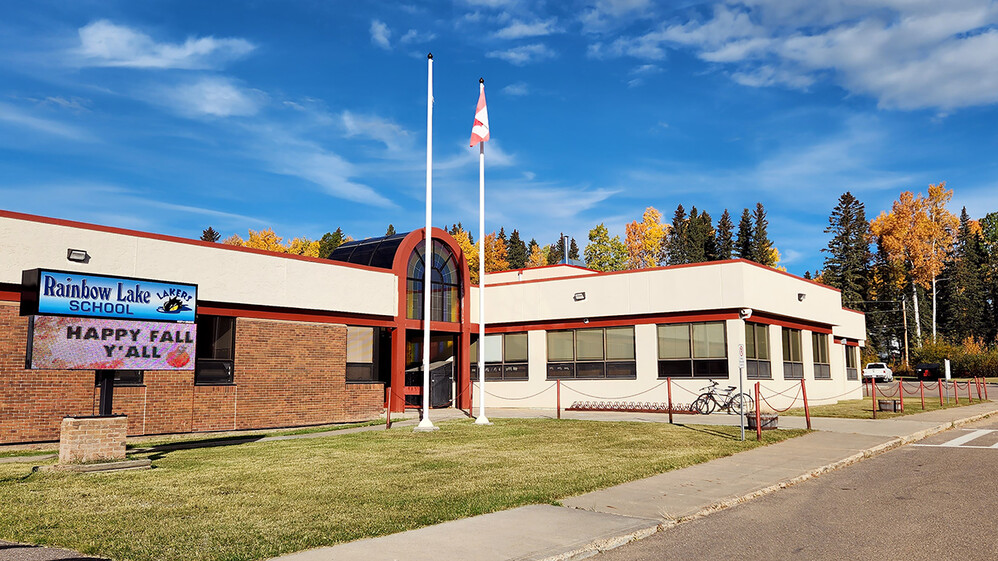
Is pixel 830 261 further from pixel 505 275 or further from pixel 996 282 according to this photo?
pixel 505 275

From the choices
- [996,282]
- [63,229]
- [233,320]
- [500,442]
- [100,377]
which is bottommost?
[500,442]

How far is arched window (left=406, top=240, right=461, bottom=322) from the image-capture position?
28000mm

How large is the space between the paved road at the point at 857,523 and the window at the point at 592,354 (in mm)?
16361

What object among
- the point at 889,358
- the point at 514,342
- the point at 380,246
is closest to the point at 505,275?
the point at 514,342

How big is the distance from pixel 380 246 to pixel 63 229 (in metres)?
12.1

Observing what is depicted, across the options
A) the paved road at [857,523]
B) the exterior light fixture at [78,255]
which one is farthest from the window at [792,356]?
the exterior light fixture at [78,255]

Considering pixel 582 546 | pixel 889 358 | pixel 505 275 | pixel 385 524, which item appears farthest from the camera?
pixel 889 358

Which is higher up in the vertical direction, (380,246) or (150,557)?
(380,246)

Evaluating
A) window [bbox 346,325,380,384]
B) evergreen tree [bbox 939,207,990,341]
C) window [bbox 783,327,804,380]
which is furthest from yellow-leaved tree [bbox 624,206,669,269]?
window [bbox 346,325,380,384]

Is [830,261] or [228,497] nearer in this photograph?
[228,497]

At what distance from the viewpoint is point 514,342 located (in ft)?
107

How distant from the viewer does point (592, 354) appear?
98.7ft

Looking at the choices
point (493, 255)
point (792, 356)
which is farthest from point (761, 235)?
point (792, 356)

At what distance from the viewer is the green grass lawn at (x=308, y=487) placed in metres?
7.55
